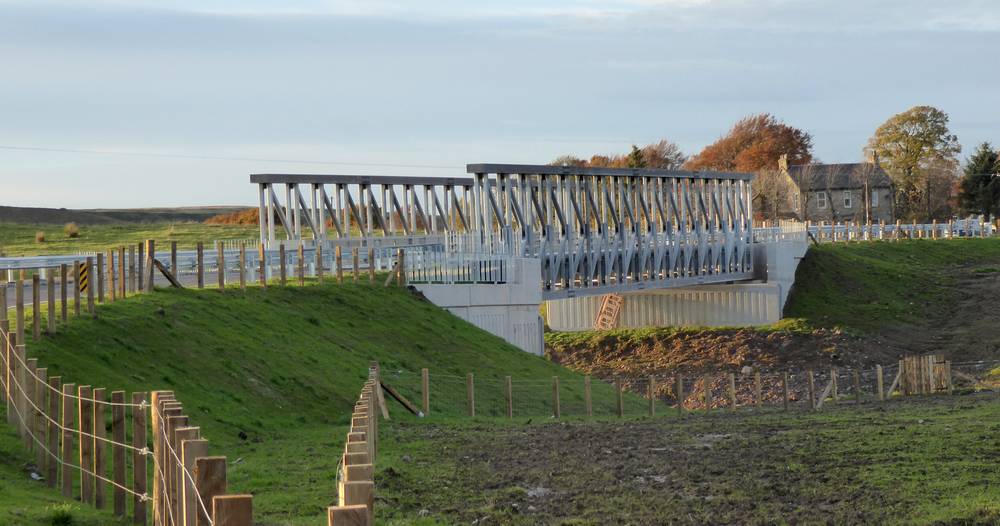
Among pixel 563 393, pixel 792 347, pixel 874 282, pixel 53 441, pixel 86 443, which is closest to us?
pixel 86 443

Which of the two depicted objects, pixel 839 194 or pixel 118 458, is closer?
pixel 118 458

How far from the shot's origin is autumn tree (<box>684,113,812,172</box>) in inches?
5320

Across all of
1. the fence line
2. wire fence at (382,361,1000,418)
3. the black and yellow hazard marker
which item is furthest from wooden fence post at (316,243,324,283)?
the fence line

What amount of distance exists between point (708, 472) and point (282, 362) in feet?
44.7

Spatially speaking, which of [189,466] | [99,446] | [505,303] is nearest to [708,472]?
[99,446]

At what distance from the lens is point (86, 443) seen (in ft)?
50.3

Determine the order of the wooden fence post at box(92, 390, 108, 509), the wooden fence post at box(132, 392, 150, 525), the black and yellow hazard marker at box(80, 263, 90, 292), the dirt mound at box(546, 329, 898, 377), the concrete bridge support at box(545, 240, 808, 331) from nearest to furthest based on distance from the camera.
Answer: the wooden fence post at box(132, 392, 150, 525) < the wooden fence post at box(92, 390, 108, 509) < the black and yellow hazard marker at box(80, 263, 90, 292) < the dirt mound at box(546, 329, 898, 377) < the concrete bridge support at box(545, 240, 808, 331)

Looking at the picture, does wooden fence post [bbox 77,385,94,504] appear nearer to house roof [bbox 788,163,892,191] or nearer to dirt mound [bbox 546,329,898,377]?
dirt mound [bbox 546,329,898,377]

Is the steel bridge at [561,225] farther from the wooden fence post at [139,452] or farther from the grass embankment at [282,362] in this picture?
the wooden fence post at [139,452]

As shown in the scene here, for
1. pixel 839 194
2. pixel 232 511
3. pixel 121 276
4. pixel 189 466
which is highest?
Result: pixel 839 194

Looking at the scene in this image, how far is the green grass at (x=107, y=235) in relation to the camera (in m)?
73.6

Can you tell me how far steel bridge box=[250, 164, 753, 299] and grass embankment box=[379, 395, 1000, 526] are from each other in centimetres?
2248

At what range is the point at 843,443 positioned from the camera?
21703mm

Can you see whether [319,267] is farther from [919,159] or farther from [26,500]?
[919,159]
